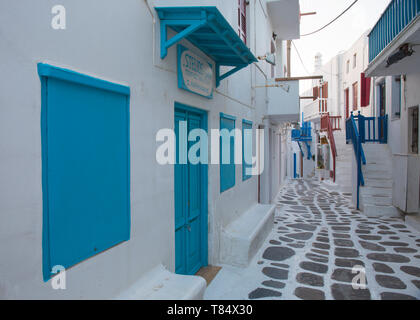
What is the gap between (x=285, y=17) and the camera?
11281 mm

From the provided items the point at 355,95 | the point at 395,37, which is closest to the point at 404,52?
the point at 395,37

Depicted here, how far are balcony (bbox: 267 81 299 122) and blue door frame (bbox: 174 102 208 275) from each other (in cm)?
518

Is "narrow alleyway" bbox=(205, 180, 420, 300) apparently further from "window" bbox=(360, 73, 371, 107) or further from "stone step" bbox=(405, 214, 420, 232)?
"window" bbox=(360, 73, 371, 107)

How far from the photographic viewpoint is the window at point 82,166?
2236 mm

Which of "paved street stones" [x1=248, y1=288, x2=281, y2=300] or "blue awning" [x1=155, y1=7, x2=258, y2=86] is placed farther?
"paved street stones" [x1=248, y1=288, x2=281, y2=300]

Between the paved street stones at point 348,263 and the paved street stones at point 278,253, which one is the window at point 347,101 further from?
the paved street stones at point 348,263

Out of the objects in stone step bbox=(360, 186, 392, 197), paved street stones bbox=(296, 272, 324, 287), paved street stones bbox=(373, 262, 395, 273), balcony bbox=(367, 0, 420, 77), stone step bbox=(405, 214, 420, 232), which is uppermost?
balcony bbox=(367, 0, 420, 77)

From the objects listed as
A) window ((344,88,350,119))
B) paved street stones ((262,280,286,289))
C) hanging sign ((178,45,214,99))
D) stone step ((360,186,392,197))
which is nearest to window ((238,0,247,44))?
hanging sign ((178,45,214,99))

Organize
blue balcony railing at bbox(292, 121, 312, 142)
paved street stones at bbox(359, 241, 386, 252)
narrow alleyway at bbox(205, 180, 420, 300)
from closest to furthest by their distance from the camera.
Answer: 1. narrow alleyway at bbox(205, 180, 420, 300)
2. paved street stones at bbox(359, 241, 386, 252)
3. blue balcony railing at bbox(292, 121, 312, 142)

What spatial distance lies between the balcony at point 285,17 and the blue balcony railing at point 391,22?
2.67 metres

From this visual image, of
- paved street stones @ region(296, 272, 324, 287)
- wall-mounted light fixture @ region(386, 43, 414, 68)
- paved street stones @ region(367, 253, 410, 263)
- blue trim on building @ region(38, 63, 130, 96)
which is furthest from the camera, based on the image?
wall-mounted light fixture @ region(386, 43, 414, 68)

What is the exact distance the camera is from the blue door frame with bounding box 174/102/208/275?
454 cm

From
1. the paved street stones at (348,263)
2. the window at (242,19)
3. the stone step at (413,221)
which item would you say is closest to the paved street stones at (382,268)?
the paved street stones at (348,263)
